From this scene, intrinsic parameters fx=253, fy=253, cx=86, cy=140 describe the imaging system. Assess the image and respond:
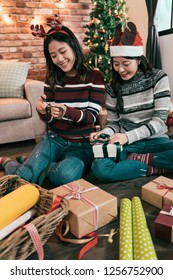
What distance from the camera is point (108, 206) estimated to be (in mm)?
1061

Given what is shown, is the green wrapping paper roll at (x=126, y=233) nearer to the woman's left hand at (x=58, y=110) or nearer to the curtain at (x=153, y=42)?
the woman's left hand at (x=58, y=110)

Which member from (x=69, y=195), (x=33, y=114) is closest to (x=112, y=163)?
(x=69, y=195)

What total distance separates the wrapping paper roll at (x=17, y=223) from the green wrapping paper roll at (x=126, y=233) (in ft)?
1.14

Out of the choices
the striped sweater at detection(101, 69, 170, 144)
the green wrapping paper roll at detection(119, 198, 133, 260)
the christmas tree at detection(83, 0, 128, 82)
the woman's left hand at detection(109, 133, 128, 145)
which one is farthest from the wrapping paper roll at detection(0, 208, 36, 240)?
the christmas tree at detection(83, 0, 128, 82)

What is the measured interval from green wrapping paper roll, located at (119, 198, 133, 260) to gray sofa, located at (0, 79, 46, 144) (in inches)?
60.1

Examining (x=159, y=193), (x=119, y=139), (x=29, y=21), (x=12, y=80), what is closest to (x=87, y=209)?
(x=159, y=193)

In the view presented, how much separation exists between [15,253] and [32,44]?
3.04 metres

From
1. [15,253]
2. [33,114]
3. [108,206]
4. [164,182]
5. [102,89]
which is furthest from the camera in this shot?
[33,114]

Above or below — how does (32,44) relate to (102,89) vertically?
above

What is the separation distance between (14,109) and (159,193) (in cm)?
159

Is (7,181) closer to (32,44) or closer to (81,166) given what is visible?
(81,166)

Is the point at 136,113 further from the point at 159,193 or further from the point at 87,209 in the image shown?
the point at 87,209

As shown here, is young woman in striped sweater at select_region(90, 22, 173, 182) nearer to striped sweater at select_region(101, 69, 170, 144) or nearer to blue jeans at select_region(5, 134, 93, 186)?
striped sweater at select_region(101, 69, 170, 144)

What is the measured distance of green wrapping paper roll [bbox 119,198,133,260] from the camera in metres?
0.84
